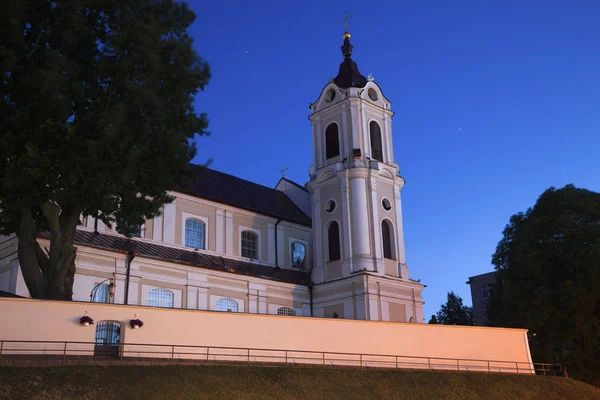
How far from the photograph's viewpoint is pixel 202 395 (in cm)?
2081

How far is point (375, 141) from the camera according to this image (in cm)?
4634

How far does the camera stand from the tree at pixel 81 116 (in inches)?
851

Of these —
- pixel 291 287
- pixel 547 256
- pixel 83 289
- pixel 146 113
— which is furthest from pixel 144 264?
pixel 547 256

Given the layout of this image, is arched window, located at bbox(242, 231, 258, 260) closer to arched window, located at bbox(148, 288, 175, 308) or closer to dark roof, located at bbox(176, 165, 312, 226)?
dark roof, located at bbox(176, 165, 312, 226)

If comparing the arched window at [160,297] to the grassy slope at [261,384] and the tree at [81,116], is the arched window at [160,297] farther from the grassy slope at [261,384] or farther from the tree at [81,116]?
the grassy slope at [261,384]

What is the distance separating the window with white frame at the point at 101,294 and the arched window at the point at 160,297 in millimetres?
2384

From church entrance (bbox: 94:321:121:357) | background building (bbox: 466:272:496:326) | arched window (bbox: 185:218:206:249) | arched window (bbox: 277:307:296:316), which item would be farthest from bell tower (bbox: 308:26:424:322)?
background building (bbox: 466:272:496:326)

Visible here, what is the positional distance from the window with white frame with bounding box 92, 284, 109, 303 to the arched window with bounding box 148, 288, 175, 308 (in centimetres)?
238

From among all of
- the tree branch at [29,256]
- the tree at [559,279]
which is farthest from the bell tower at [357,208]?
the tree branch at [29,256]

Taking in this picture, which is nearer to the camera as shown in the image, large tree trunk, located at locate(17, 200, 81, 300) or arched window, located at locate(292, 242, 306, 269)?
large tree trunk, located at locate(17, 200, 81, 300)

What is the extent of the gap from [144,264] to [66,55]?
14342 mm

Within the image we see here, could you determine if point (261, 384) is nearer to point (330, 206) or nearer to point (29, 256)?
point (29, 256)

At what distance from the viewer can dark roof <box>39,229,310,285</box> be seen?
112 ft

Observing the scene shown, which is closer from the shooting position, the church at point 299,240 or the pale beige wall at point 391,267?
the church at point 299,240
